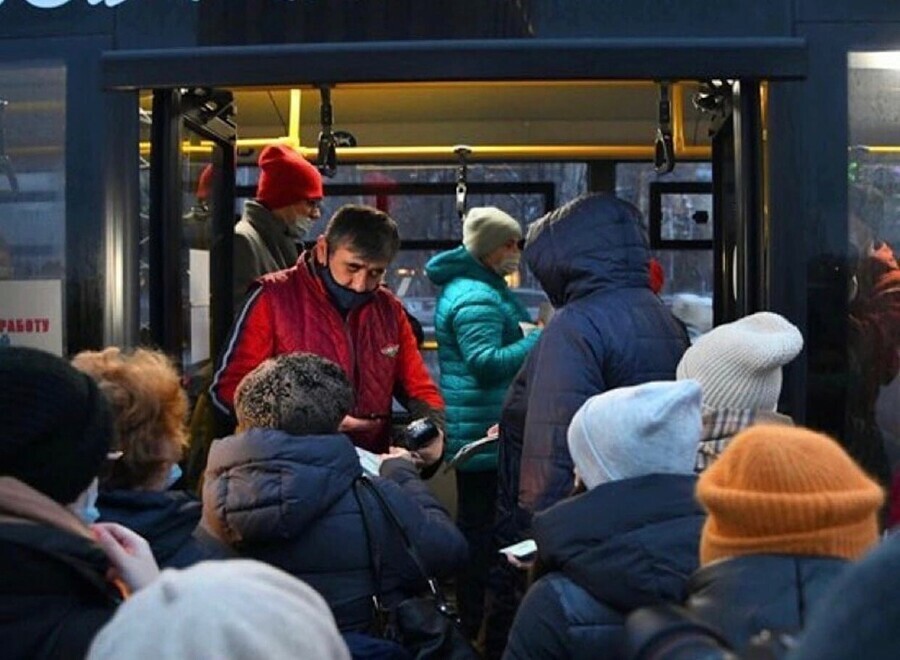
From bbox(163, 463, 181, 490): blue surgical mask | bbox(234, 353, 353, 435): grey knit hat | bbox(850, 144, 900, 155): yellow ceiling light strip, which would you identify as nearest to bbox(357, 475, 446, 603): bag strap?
bbox(234, 353, 353, 435): grey knit hat

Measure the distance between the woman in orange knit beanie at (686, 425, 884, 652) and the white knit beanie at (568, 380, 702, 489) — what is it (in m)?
0.42

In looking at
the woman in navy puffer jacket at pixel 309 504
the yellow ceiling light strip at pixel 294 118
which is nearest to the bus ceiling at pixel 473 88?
the yellow ceiling light strip at pixel 294 118

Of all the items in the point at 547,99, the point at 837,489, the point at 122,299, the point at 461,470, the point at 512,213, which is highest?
the point at 547,99

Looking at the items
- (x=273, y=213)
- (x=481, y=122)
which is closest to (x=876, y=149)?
(x=273, y=213)

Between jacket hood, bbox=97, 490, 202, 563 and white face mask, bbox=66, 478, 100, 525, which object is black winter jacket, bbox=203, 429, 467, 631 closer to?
jacket hood, bbox=97, 490, 202, 563

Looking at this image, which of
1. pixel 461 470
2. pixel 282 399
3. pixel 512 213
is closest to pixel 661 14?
pixel 282 399

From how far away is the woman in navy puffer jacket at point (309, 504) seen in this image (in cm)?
230

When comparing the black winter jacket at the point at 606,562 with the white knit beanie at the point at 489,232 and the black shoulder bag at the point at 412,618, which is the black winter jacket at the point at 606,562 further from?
the white knit beanie at the point at 489,232

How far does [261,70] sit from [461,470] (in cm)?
174

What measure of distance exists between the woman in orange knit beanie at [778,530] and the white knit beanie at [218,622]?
0.49 metres

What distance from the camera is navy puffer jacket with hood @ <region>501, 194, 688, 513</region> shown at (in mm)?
2711

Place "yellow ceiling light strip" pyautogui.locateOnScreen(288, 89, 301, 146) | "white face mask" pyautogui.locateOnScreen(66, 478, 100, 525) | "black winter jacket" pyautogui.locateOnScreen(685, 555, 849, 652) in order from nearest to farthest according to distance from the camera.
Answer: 1. "black winter jacket" pyautogui.locateOnScreen(685, 555, 849, 652)
2. "white face mask" pyautogui.locateOnScreen(66, 478, 100, 525)
3. "yellow ceiling light strip" pyautogui.locateOnScreen(288, 89, 301, 146)

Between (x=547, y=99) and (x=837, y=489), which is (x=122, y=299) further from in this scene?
(x=547, y=99)

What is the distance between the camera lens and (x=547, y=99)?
4.80 metres
